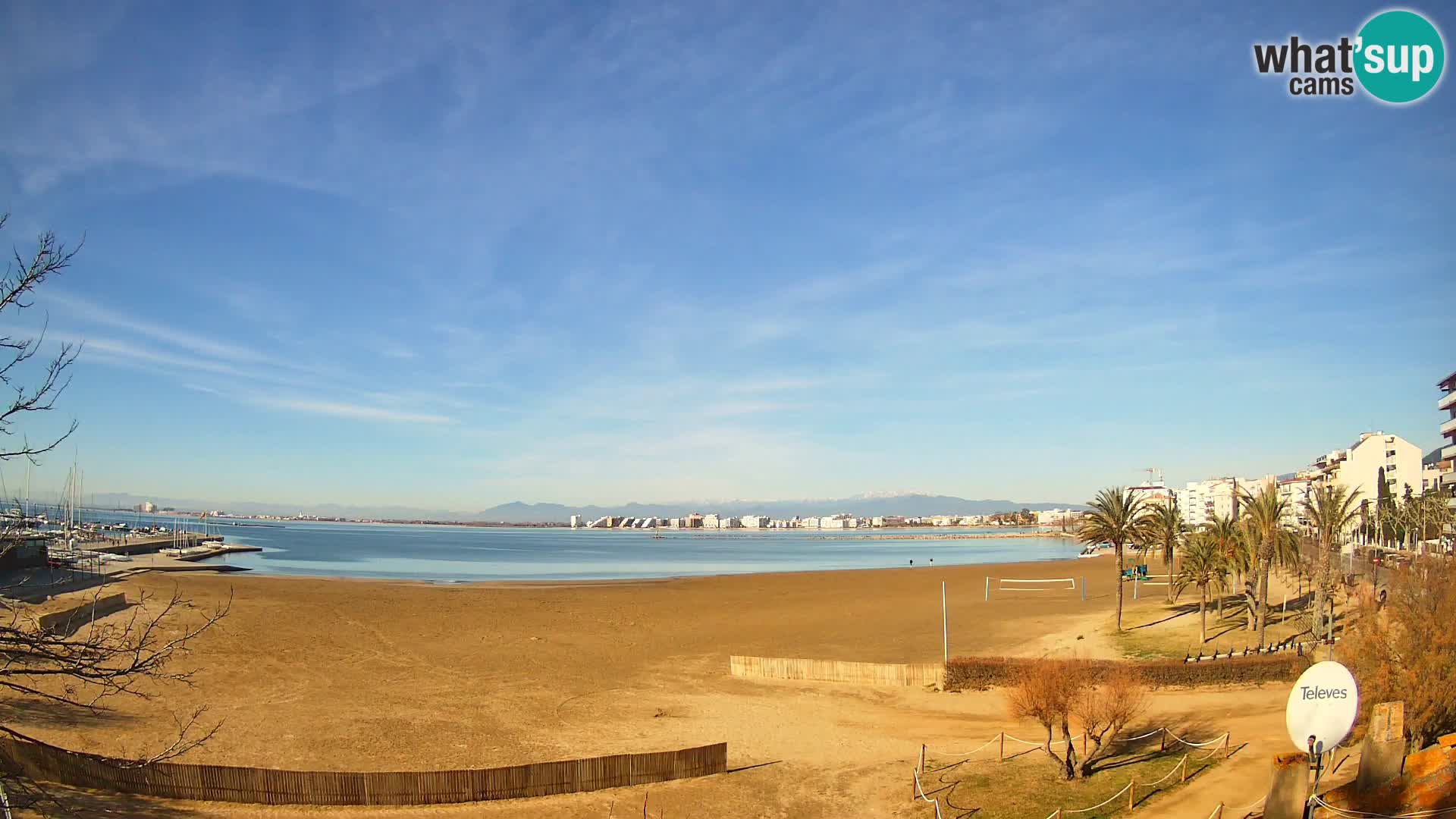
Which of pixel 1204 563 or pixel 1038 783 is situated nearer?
pixel 1038 783

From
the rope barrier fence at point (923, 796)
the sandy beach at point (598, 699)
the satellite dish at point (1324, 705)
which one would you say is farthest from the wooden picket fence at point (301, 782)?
the satellite dish at point (1324, 705)

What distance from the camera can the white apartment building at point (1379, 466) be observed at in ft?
323

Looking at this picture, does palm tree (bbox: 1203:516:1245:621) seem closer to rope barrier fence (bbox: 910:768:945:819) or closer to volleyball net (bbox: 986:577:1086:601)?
volleyball net (bbox: 986:577:1086:601)

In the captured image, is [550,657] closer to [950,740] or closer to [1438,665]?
[950,740]

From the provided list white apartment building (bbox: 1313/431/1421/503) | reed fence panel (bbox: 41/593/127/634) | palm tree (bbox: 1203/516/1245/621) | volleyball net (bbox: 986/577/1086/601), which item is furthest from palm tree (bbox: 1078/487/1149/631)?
white apartment building (bbox: 1313/431/1421/503)

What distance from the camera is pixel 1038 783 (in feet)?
66.7

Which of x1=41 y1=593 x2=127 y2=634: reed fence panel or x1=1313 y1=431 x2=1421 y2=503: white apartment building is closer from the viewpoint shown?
x1=41 y1=593 x2=127 y2=634: reed fence panel

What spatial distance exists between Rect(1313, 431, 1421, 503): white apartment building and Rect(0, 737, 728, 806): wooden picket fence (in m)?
103

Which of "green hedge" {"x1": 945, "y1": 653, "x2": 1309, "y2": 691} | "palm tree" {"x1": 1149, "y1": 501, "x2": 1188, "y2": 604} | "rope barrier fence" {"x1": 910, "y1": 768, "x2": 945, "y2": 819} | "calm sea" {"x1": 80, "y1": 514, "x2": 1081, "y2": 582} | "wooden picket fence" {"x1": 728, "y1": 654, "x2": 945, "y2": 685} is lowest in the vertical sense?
"calm sea" {"x1": 80, "y1": 514, "x2": 1081, "y2": 582}

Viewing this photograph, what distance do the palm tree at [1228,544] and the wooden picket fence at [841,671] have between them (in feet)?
62.1

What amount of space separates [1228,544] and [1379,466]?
8192 centimetres

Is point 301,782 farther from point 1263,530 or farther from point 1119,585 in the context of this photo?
point 1263,530

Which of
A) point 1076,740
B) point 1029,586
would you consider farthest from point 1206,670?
point 1029,586

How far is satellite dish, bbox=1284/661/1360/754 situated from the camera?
42.7ft
